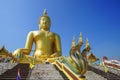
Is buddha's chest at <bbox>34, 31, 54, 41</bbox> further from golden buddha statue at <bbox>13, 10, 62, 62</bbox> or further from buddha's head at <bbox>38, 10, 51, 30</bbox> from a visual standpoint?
buddha's head at <bbox>38, 10, 51, 30</bbox>

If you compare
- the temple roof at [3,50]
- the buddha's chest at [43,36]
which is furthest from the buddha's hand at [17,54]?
the buddha's chest at [43,36]

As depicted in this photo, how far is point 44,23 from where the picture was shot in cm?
1964

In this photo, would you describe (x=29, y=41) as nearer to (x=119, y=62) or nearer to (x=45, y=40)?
(x=45, y=40)

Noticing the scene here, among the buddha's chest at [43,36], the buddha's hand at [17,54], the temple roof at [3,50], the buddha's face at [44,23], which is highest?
the buddha's face at [44,23]

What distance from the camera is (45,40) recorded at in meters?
18.3

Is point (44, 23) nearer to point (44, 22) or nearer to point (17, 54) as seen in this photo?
point (44, 22)

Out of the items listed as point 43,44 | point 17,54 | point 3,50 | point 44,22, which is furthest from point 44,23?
point 3,50

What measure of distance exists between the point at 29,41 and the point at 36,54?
156cm

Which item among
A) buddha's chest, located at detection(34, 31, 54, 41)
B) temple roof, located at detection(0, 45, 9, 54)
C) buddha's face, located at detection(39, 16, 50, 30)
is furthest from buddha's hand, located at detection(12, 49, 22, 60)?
buddha's face, located at detection(39, 16, 50, 30)

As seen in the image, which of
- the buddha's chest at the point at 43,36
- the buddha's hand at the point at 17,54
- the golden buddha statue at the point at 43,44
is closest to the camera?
the buddha's hand at the point at 17,54

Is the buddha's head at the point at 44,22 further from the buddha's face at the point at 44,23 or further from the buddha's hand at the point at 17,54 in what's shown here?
the buddha's hand at the point at 17,54

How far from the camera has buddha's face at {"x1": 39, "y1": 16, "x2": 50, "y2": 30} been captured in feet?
64.1

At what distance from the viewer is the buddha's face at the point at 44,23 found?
1955 centimetres

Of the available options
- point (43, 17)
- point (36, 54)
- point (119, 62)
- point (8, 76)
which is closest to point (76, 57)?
point (8, 76)
